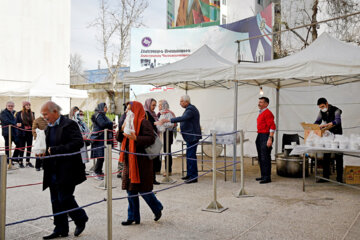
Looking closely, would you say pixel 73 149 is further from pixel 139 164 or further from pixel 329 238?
pixel 329 238

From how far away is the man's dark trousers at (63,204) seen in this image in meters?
3.83

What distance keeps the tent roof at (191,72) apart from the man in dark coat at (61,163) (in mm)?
3848

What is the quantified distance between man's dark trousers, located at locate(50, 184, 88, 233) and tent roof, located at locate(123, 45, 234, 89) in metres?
4.12

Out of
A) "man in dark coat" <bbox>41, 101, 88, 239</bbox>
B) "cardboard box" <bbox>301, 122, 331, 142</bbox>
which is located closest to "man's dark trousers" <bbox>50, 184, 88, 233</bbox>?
"man in dark coat" <bbox>41, 101, 88, 239</bbox>

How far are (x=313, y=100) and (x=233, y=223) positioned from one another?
6.43m

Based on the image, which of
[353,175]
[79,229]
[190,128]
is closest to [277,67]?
[190,128]

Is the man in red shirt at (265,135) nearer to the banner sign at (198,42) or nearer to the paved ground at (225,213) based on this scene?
the paved ground at (225,213)

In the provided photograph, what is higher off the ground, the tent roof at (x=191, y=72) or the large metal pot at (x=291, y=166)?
the tent roof at (x=191, y=72)

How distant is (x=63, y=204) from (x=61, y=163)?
47cm

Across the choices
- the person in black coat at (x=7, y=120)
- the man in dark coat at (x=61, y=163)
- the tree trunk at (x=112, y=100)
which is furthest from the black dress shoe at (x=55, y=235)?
the tree trunk at (x=112, y=100)

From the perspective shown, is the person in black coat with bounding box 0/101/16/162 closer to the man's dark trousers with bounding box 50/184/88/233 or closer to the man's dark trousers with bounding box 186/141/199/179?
the man's dark trousers with bounding box 186/141/199/179

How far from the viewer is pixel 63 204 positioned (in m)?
3.85

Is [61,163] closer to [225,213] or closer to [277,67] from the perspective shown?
[225,213]

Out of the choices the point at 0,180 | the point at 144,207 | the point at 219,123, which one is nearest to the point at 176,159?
the point at 219,123
